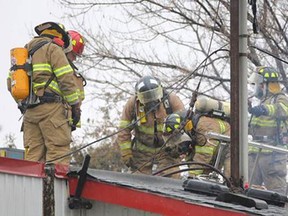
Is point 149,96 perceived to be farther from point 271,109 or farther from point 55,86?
point 55,86

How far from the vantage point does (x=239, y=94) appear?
7.77m

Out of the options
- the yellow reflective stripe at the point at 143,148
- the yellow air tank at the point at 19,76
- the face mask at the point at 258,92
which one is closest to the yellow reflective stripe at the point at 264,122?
the face mask at the point at 258,92

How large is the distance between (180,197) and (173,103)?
18.5 ft

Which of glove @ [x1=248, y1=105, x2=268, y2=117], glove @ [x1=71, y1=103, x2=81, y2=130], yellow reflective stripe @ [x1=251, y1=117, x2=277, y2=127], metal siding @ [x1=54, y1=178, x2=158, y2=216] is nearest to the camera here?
metal siding @ [x1=54, y1=178, x2=158, y2=216]

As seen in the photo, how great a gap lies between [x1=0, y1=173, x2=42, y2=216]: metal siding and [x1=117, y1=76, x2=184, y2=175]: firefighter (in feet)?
17.2

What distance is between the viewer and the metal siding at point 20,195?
5.71m

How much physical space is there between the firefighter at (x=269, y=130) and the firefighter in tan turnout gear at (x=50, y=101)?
10.5ft

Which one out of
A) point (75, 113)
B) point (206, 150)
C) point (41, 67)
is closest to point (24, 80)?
point (41, 67)

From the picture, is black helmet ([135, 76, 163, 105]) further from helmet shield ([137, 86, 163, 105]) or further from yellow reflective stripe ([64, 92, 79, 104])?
yellow reflective stripe ([64, 92, 79, 104])

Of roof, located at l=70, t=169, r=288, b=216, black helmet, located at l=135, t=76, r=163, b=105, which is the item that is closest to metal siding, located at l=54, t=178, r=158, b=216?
roof, located at l=70, t=169, r=288, b=216

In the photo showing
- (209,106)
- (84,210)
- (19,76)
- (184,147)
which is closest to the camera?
(84,210)

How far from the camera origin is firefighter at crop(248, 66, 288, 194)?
12133 millimetres

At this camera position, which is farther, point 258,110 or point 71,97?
point 258,110

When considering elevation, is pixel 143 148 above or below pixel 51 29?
below
